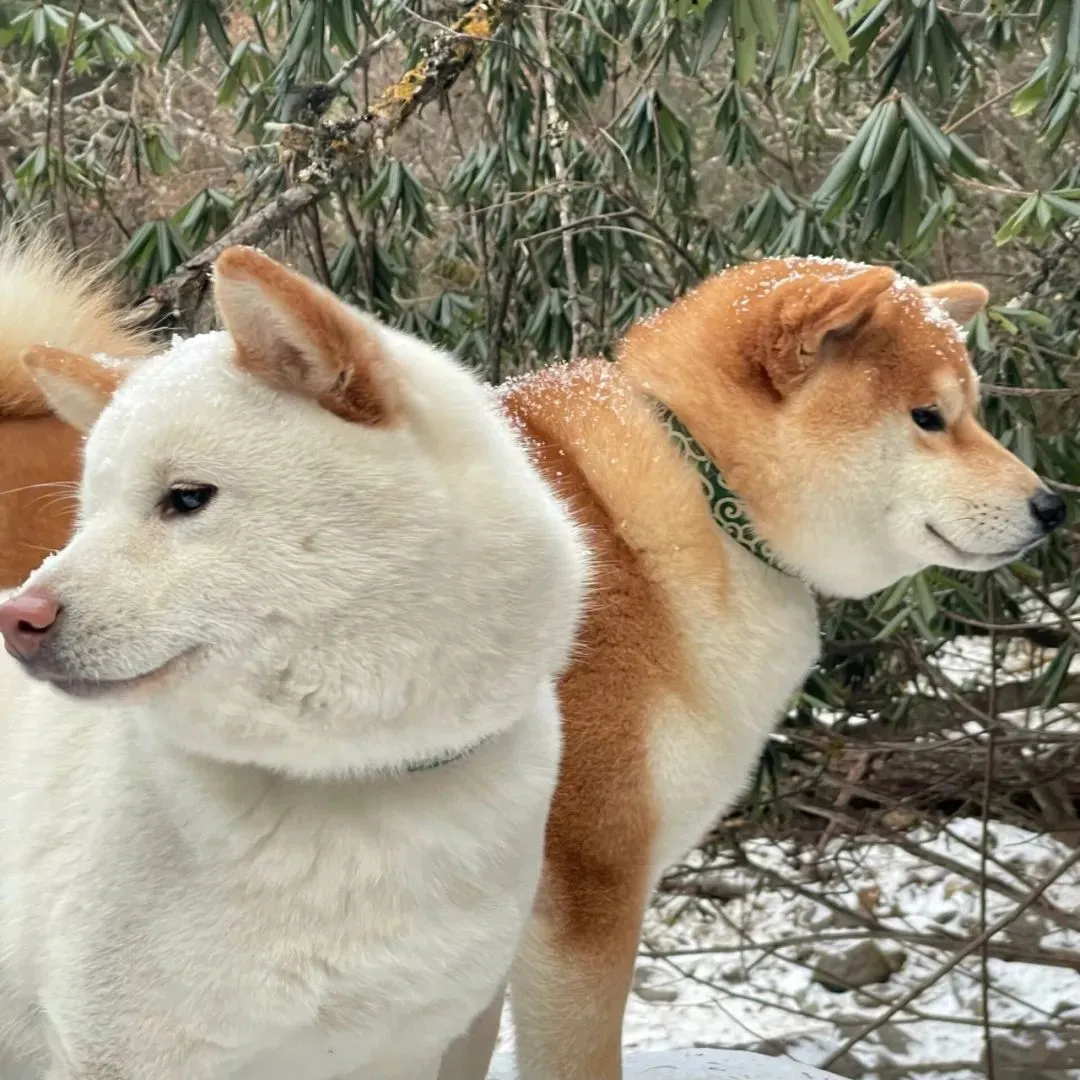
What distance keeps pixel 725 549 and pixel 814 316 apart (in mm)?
229

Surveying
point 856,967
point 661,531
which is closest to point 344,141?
point 661,531

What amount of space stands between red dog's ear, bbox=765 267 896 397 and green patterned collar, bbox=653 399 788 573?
0.10m

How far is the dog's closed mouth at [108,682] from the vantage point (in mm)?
613

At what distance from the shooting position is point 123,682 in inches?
24.4

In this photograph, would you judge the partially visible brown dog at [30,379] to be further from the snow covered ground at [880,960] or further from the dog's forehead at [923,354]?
the snow covered ground at [880,960]

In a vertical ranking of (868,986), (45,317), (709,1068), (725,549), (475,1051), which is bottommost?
(868,986)

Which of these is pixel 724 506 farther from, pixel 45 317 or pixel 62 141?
pixel 62 141

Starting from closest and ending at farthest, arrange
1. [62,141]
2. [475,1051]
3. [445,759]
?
[445,759], [475,1051], [62,141]

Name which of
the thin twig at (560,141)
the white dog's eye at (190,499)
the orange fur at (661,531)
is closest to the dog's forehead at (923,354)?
the orange fur at (661,531)

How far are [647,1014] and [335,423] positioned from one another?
72.0 inches

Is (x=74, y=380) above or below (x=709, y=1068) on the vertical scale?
above

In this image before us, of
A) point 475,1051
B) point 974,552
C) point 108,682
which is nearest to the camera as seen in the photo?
point 108,682

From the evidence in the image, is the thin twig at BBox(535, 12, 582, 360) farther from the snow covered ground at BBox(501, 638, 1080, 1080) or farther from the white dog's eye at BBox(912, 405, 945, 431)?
the snow covered ground at BBox(501, 638, 1080, 1080)

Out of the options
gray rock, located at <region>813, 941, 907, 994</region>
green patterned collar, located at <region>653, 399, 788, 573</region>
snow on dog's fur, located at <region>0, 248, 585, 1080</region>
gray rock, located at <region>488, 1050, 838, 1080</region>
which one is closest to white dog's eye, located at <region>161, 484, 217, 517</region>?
snow on dog's fur, located at <region>0, 248, 585, 1080</region>
